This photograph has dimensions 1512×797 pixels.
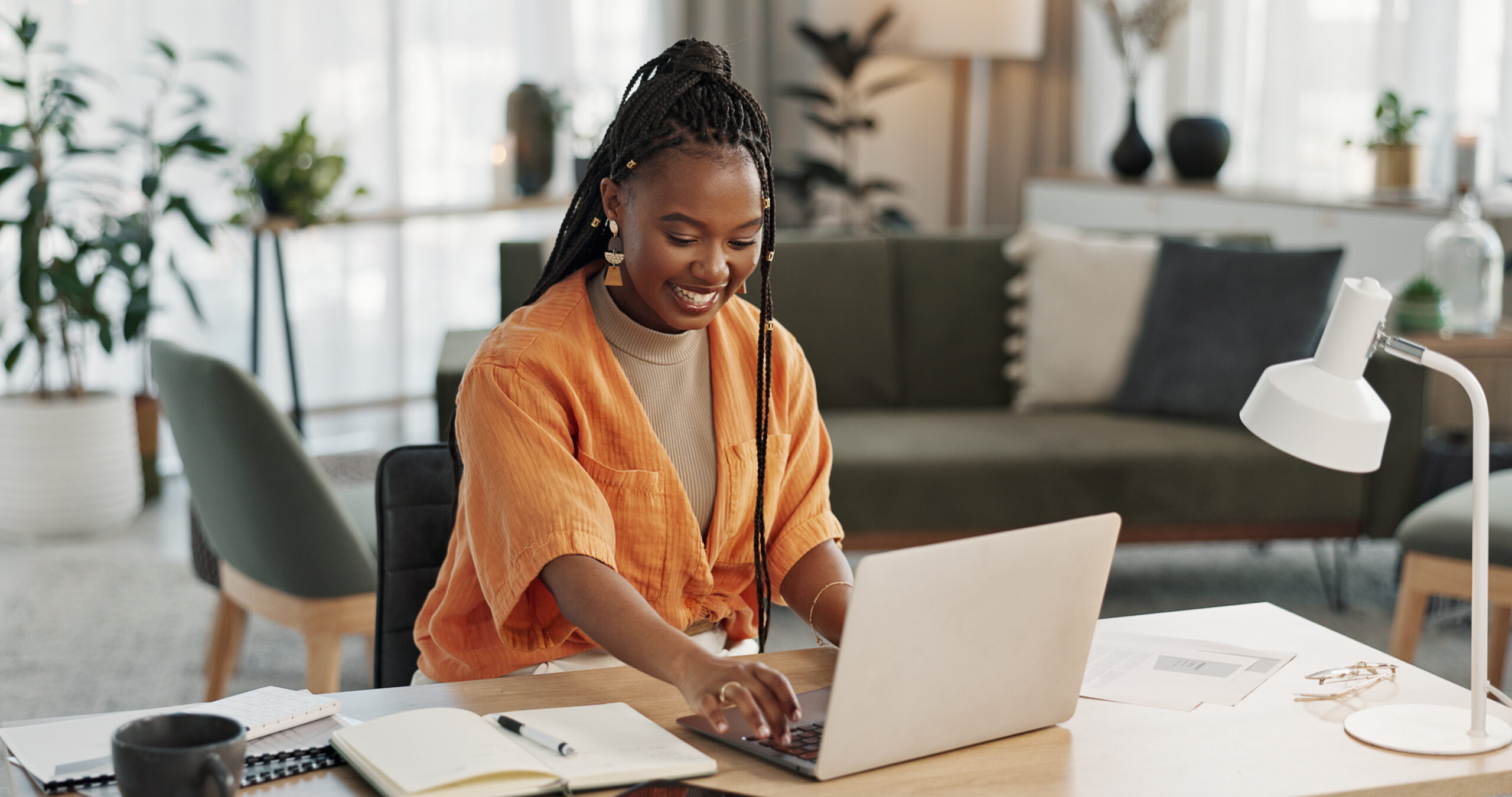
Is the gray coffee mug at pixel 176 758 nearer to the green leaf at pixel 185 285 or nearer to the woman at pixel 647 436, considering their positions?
the woman at pixel 647 436

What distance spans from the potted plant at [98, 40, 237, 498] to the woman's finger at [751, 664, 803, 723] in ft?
9.45

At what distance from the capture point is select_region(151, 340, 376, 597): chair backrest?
209 cm

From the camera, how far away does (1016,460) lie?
2.92m

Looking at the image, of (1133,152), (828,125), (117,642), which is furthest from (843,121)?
(117,642)

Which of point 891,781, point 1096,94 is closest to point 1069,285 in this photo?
point 1096,94

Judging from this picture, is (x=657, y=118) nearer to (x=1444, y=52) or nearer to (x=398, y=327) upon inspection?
(x=1444, y=52)

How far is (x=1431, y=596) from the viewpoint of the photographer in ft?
10.4

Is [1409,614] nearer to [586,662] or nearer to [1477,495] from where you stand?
[1477,495]

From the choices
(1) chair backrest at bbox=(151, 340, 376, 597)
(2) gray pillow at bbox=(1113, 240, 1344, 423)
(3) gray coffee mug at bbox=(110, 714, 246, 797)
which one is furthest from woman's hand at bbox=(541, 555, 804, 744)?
(2) gray pillow at bbox=(1113, 240, 1344, 423)

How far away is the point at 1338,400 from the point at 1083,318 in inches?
88.1

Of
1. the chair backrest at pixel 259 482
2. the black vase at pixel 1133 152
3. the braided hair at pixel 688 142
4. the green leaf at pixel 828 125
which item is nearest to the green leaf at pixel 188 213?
the chair backrest at pixel 259 482

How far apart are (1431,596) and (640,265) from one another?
2.44 metres

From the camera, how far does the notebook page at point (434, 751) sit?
0.98 metres

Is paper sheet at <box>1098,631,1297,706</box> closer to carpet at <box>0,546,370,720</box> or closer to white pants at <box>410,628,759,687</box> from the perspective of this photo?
white pants at <box>410,628,759,687</box>
